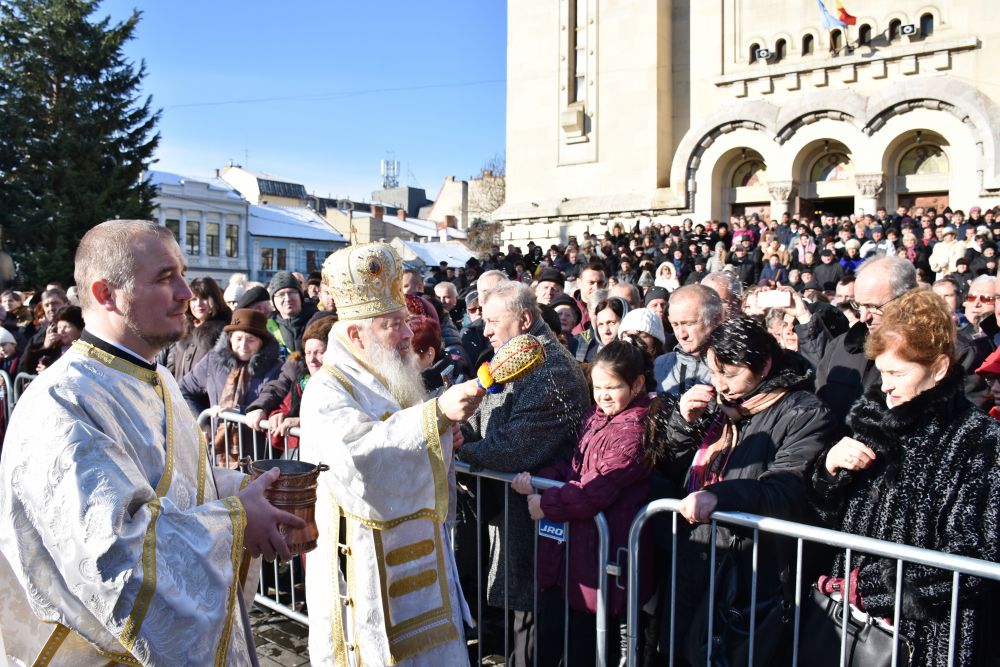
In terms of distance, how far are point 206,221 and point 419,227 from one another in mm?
16020

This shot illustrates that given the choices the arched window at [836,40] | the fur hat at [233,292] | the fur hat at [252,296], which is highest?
the arched window at [836,40]

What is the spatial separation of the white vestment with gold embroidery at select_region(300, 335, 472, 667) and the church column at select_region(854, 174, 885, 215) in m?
22.1

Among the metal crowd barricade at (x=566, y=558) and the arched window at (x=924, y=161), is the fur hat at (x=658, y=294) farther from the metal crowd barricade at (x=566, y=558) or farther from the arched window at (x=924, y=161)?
the arched window at (x=924, y=161)

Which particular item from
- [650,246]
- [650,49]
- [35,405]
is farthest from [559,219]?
[35,405]

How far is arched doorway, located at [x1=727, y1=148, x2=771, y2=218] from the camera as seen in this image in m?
25.0

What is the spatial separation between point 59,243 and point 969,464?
27.4 metres

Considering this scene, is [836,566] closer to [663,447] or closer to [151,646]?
[663,447]

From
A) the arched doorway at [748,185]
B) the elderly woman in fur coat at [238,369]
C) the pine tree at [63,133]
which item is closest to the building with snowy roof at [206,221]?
the pine tree at [63,133]

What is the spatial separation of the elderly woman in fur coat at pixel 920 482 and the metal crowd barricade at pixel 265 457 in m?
2.95

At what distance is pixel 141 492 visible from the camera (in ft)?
6.50

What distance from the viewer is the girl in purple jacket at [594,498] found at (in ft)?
10.7

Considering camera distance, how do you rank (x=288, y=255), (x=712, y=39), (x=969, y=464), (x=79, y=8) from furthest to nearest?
(x=288, y=255), (x=79, y=8), (x=712, y=39), (x=969, y=464)

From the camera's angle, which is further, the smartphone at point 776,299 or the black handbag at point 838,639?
the smartphone at point 776,299

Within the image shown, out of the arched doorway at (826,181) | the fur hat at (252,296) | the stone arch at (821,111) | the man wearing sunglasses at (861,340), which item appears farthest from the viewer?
the arched doorway at (826,181)
